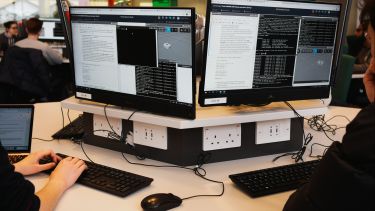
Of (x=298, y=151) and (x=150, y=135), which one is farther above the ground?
(x=150, y=135)

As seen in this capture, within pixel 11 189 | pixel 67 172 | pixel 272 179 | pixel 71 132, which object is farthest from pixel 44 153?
pixel 272 179

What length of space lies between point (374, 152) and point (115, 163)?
96 cm

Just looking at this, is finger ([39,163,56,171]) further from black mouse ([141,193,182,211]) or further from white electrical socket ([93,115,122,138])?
black mouse ([141,193,182,211])

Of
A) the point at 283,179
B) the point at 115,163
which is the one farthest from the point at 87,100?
the point at 283,179

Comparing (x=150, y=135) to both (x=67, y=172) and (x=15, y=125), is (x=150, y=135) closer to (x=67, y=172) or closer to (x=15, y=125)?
(x=67, y=172)

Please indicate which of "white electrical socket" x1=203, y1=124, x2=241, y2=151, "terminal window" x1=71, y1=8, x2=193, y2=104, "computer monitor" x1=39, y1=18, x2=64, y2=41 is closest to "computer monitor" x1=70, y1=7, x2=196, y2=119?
"terminal window" x1=71, y1=8, x2=193, y2=104

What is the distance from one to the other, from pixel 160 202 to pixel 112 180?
230 mm

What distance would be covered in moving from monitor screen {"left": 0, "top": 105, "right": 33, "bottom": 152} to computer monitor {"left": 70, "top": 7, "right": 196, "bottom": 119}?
0.23m

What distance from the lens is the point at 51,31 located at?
5.58 meters

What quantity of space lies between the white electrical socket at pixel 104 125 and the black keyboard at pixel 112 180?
0.22 m

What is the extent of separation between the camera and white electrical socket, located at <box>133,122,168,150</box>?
1.40m

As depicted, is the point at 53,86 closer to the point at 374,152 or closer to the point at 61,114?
Answer: the point at 61,114

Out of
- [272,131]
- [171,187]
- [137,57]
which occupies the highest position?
[137,57]

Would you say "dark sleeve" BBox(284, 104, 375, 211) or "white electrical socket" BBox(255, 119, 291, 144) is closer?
"dark sleeve" BBox(284, 104, 375, 211)
